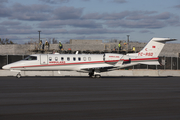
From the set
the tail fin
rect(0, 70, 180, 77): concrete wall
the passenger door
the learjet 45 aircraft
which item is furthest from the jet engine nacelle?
the passenger door

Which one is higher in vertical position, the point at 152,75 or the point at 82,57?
the point at 82,57

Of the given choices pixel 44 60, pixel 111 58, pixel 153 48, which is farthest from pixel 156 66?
pixel 44 60

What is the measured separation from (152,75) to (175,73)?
344 centimetres

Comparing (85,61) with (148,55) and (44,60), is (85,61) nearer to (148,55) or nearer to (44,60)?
(44,60)

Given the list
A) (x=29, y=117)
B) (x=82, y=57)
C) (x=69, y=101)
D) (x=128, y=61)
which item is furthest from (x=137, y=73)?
(x=29, y=117)

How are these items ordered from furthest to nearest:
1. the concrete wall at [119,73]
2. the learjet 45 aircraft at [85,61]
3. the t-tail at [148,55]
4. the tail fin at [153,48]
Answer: the concrete wall at [119,73] → the tail fin at [153,48] → the t-tail at [148,55] → the learjet 45 aircraft at [85,61]

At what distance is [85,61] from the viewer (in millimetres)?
30766

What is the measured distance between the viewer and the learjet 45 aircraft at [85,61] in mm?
29609

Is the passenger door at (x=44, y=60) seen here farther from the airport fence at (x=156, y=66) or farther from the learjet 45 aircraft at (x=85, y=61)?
the airport fence at (x=156, y=66)

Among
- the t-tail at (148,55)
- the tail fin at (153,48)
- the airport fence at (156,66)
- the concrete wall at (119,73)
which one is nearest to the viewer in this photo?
the t-tail at (148,55)

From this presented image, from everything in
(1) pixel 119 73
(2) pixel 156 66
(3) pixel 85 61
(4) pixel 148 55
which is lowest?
(1) pixel 119 73

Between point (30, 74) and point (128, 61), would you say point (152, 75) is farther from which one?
point (30, 74)

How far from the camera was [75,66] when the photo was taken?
30.4 m

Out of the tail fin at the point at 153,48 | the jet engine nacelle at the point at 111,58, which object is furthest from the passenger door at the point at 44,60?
the tail fin at the point at 153,48
